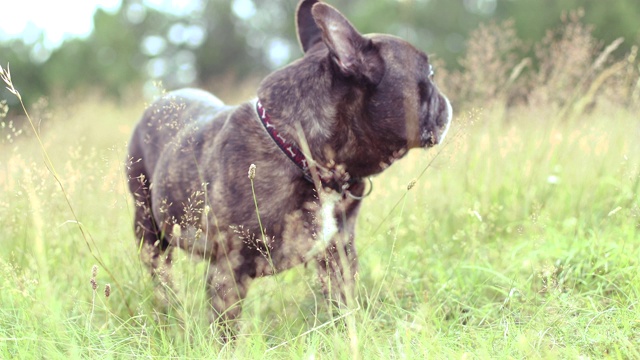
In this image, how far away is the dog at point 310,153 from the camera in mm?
2824

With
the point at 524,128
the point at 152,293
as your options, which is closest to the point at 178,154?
the point at 152,293

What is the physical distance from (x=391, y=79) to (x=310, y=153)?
0.52m

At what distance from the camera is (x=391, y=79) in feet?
9.87

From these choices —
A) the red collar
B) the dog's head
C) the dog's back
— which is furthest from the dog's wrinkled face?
the dog's back

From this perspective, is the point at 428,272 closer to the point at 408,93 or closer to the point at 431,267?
the point at 431,267

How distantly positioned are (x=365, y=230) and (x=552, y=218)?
3.71 ft

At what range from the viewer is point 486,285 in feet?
10.1

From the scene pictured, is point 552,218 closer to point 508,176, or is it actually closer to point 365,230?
point 508,176

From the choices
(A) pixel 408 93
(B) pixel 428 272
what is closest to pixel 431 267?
(B) pixel 428 272

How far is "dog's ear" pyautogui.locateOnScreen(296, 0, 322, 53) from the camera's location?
336 cm

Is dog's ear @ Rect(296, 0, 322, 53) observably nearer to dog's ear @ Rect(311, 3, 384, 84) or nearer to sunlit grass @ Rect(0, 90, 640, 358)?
dog's ear @ Rect(311, 3, 384, 84)

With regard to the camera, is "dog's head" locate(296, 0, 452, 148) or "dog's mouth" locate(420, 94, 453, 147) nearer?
"dog's head" locate(296, 0, 452, 148)

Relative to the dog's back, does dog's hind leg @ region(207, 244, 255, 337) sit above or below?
below

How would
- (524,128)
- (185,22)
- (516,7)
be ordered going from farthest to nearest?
(185,22), (516,7), (524,128)
